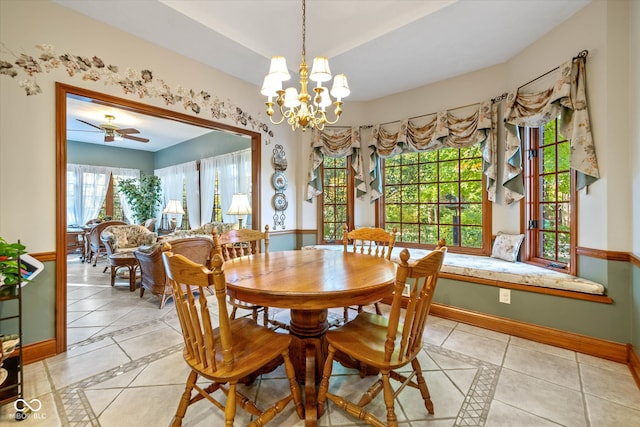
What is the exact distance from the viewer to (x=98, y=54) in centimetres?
232

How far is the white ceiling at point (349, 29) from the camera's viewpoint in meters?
2.23

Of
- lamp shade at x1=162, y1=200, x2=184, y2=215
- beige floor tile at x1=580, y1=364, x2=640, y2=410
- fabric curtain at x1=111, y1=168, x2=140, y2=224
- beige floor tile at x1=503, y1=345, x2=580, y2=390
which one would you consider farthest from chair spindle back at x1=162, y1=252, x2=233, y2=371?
fabric curtain at x1=111, y1=168, x2=140, y2=224

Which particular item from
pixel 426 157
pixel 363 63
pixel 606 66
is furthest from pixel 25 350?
pixel 606 66

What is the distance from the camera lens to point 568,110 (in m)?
2.24

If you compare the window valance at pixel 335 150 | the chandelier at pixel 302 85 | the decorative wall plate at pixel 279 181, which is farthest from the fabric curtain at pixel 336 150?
the chandelier at pixel 302 85

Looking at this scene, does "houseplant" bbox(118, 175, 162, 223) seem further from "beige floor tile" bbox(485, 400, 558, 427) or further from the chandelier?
"beige floor tile" bbox(485, 400, 558, 427)

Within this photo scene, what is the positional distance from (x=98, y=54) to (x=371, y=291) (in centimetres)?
295

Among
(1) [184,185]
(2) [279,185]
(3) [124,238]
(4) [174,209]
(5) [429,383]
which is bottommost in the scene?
A: (5) [429,383]

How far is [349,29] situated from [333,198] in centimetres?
224

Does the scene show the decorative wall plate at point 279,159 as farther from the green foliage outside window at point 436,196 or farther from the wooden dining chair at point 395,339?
the wooden dining chair at point 395,339

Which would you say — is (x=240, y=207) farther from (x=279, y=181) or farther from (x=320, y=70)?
(x=320, y=70)

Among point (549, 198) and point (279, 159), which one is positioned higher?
point (279, 159)

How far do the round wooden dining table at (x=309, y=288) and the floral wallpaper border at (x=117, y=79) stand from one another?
195 centimetres

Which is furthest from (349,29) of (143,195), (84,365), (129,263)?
(143,195)
